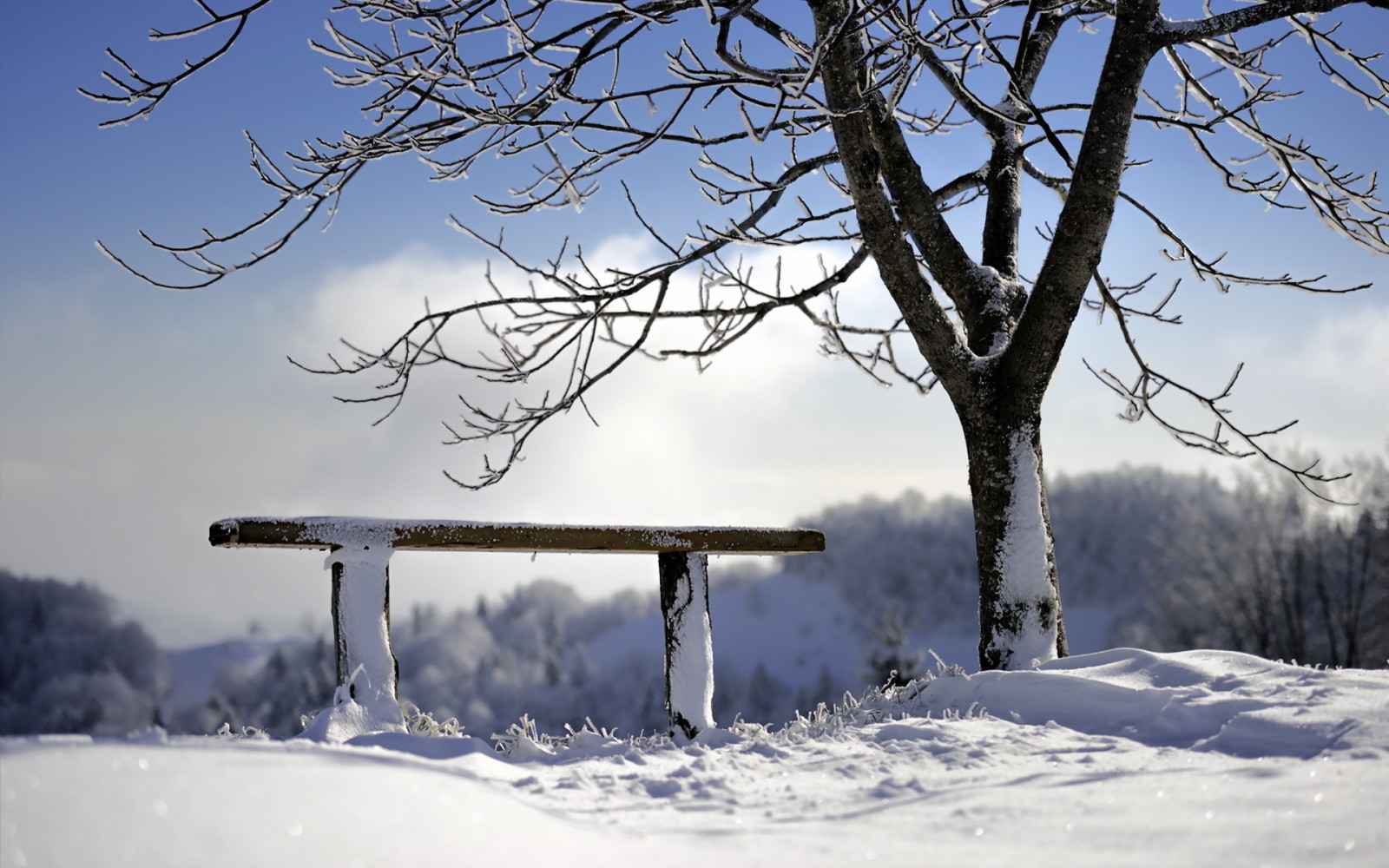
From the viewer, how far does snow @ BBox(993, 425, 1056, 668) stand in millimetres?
4469

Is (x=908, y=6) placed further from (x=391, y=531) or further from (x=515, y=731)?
(x=515, y=731)

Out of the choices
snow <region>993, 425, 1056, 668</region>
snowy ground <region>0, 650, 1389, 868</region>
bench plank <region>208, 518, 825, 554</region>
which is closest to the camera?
snowy ground <region>0, 650, 1389, 868</region>

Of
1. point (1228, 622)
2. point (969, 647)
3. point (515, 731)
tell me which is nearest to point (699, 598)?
point (515, 731)

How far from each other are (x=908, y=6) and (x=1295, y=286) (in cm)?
316

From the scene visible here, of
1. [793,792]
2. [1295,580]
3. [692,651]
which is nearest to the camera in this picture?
[793,792]

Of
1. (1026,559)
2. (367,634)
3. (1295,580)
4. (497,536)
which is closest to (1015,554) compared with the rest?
(1026,559)

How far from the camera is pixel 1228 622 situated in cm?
2584

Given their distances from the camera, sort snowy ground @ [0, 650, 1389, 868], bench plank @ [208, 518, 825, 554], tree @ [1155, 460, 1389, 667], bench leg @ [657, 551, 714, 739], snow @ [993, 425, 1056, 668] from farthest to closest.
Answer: tree @ [1155, 460, 1389, 667] → snow @ [993, 425, 1056, 668] → bench leg @ [657, 551, 714, 739] → bench plank @ [208, 518, 825, 554] → snowy ground @ [0, 650, 1389, 868]

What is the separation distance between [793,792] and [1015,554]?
2.57 metres

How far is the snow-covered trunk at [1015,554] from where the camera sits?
448 centimetres

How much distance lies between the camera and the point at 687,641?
162 inches

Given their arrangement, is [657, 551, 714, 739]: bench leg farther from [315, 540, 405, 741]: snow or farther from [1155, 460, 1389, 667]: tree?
[1155, 460, 1389, 667]: tree

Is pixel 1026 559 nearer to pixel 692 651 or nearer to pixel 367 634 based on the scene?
pixel 692 651

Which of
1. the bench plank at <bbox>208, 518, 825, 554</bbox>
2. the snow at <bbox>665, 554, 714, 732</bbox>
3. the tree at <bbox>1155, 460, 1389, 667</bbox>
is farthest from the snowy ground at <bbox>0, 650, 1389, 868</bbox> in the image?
the tree at <bbox>1155, 460, 1389, 667</bbox>
